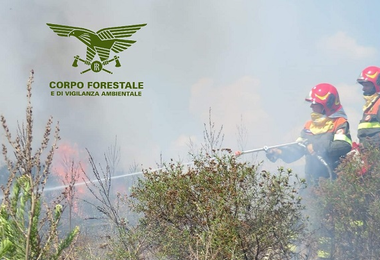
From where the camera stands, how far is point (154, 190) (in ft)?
30.4

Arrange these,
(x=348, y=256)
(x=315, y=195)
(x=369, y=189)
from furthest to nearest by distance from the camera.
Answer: (x=315, y=195), (x=348, y=256), (x=369, y=189)

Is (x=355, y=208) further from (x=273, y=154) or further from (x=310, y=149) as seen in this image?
(x=273, y=154)

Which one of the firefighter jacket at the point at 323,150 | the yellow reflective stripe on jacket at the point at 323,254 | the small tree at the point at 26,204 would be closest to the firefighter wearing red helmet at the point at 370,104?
the firefighter jacket at the point at 323,150

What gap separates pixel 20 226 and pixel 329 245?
1427cm

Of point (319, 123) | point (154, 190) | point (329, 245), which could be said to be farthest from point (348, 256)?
point (154, 190)

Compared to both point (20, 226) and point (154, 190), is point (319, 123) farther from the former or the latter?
point (20, 226)

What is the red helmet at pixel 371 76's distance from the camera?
17.3m

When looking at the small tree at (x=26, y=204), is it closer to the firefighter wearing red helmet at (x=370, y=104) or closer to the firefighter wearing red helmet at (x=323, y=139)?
the firefighter wearing red helmet at (x=323, y=139)

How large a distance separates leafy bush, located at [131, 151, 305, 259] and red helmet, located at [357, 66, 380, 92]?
9.32m

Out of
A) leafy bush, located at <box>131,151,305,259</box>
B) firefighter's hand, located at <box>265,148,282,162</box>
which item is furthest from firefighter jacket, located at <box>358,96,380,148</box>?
leafy bush, located at <box>131,151,305,259</box>

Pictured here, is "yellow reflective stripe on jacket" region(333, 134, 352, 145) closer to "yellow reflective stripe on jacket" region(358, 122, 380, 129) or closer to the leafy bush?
"yellow reflective stripe on jacket" region(358, 122, 380, 129)

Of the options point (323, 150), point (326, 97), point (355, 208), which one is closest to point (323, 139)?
point (323, 150)

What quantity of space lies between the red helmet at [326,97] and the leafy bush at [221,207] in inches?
333

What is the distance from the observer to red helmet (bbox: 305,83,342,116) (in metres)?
17.3
